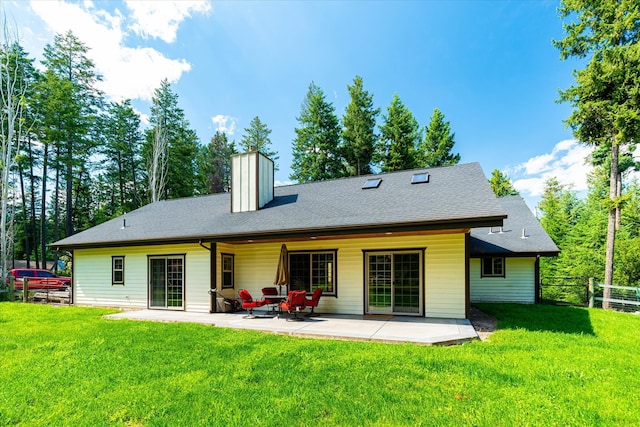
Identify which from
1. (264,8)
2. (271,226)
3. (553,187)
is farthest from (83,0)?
(553,187)

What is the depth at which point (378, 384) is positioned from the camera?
388 centimetres

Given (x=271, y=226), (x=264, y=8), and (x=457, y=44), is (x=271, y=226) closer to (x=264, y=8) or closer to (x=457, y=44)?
(x=264, y=8)

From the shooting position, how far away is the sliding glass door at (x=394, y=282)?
852cm

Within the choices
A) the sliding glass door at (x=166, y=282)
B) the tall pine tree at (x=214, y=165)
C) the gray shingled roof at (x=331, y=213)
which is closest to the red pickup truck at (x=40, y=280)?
the gray shingled roof at (x=331, y=213)

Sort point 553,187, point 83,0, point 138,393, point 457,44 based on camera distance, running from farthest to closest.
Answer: point 553,187 < point 457,44 < point 83,0 < point 138,393

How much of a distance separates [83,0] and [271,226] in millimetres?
11166

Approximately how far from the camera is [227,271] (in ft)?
33.6

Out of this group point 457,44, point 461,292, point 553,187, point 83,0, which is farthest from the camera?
point 553,187

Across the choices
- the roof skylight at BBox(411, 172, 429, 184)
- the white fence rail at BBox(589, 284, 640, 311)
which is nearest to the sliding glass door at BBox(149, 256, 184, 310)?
the roof skylight at BBox(411, 172, 429, 184)

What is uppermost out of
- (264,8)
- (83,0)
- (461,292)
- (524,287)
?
(83,0)

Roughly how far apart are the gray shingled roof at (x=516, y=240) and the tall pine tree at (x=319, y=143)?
13.2 m

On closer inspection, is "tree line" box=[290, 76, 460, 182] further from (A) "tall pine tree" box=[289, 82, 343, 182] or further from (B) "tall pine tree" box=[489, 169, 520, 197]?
(B) "tall pine tree" box=[489, 169, 520, 197]

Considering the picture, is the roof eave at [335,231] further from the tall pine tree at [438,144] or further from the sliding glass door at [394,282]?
the tall pine tree at [438,144]

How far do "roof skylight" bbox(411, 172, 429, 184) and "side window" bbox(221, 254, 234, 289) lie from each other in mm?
6609
